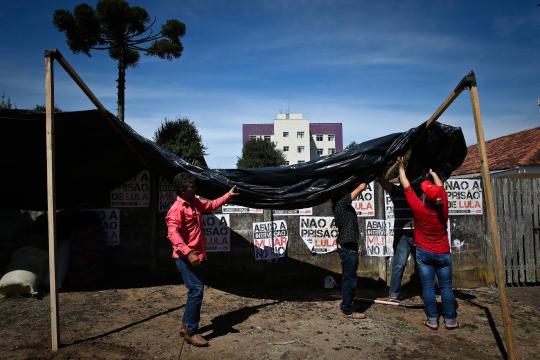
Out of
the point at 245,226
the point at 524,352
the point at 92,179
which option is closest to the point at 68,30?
the point at 92,179

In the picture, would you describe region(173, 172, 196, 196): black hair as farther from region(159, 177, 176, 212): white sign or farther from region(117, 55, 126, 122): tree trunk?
region(117, 55, 126, 122): tree trunk

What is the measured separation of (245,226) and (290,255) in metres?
1.01

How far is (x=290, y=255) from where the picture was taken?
672 cm

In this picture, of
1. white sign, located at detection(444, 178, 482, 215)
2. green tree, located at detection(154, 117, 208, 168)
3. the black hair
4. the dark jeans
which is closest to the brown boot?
the black hair

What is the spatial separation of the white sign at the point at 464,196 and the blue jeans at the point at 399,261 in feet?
5.22

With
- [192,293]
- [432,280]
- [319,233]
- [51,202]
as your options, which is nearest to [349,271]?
[432,280]

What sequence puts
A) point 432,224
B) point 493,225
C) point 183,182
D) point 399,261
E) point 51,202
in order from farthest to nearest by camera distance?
1. point 399,261
2. point 432,224
3. point 183,182
4. point 493,225
5. point 51,202

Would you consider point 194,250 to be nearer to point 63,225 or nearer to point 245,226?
point 245,226

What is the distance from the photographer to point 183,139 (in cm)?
2111

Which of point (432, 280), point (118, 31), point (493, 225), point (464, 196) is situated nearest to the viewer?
point (493, 225)

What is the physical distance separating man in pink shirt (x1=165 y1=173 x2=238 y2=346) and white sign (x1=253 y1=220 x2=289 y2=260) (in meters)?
2.56

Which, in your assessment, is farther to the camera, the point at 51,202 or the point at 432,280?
the point at 432,280

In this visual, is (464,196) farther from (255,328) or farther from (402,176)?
(255,328)

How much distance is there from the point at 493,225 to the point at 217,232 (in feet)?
14.6
